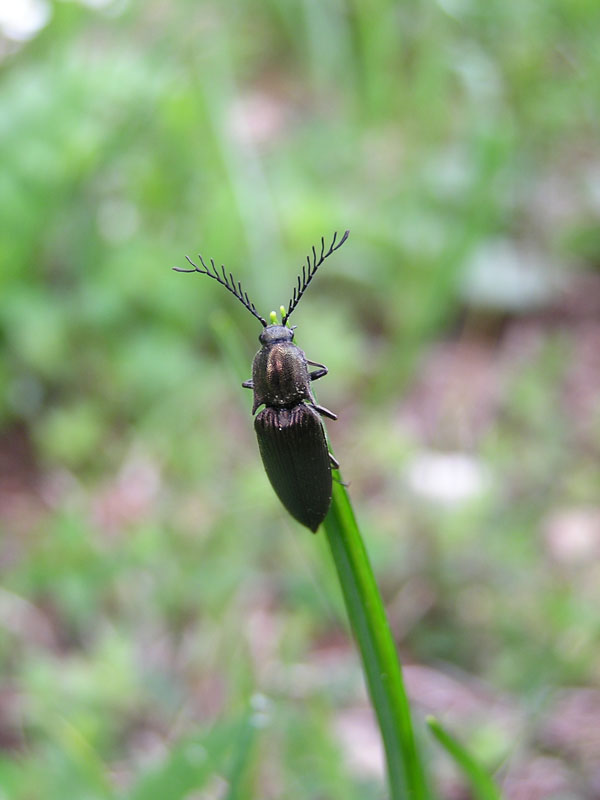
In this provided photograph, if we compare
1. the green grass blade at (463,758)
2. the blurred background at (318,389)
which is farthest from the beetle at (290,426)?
the green grass blade at (463,758)

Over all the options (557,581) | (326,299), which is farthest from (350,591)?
(326,299)

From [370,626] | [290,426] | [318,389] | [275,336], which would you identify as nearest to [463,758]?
[370,626]

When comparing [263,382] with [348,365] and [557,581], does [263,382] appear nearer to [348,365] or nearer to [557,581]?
[557,581]

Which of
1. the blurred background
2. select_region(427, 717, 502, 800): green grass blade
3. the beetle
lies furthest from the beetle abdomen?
select_region(427, 717, 502, 800): green grass blade

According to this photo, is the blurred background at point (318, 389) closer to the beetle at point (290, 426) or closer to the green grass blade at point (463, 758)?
the beetle at point (290, 426)

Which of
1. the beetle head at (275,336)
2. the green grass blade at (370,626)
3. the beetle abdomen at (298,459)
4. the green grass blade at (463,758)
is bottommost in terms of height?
the green grass blade at (463,758)

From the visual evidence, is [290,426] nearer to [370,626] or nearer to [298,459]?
[298,459]
